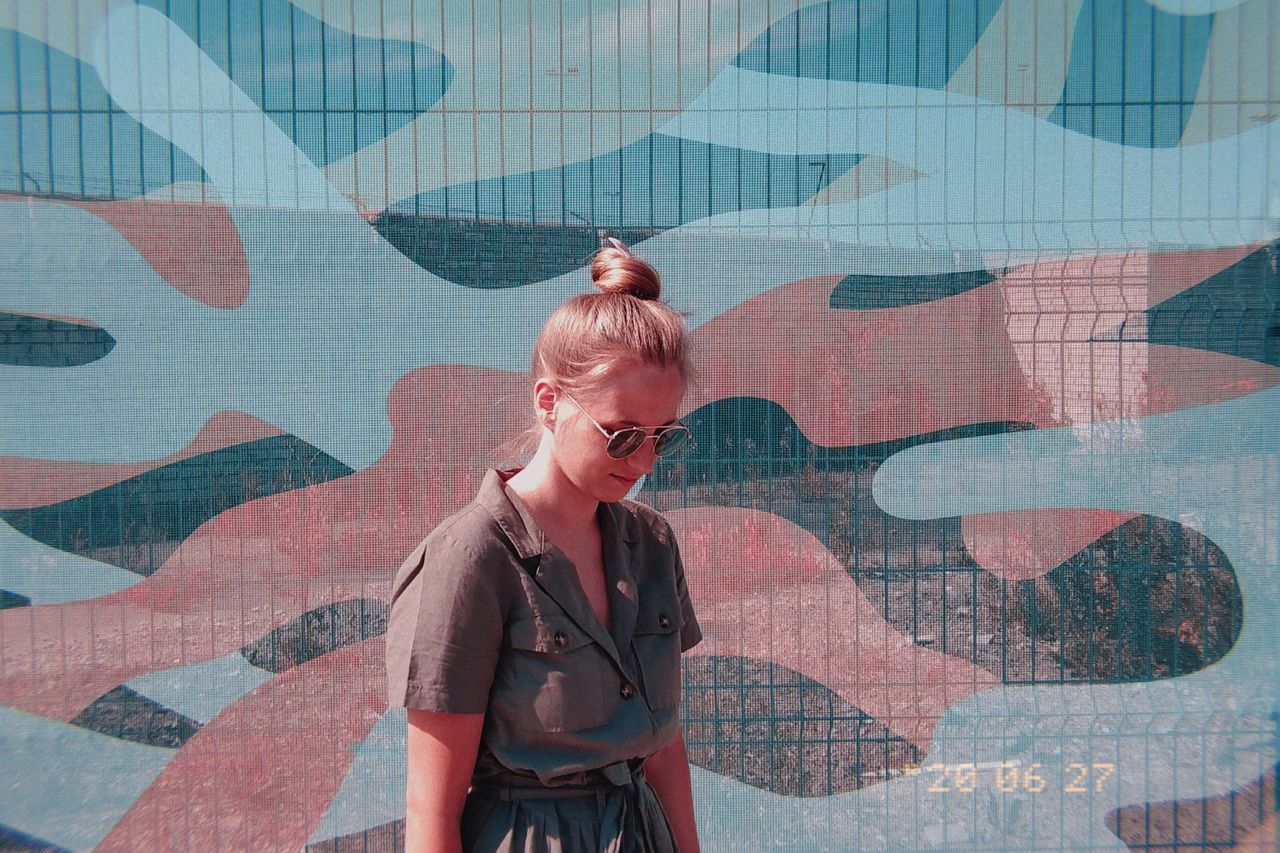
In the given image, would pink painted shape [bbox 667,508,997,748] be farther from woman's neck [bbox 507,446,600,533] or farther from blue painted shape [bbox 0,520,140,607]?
blue painted shape [bbox 0,520,140,607]

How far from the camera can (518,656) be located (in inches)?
57.9

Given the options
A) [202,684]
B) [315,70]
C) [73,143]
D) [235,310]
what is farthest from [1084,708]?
[73,143]

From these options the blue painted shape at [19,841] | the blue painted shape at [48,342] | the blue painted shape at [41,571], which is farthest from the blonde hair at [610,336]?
the blue painted shape at [19,841]

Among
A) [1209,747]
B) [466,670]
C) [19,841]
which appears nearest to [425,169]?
[466,670]

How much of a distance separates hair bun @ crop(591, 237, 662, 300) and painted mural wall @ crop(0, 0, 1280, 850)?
1.49 meters

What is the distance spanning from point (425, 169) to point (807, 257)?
3.88 feet

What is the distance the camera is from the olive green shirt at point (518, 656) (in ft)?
4.65

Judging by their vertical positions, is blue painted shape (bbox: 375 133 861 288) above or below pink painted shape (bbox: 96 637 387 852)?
above

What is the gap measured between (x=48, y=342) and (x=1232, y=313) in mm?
3592

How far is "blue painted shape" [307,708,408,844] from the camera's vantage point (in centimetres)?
312

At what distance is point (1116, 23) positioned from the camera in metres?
3.16

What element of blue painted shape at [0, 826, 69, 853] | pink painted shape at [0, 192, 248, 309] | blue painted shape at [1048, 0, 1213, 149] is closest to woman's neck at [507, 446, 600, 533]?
pink painted shape at [0, 192, 248, 309]

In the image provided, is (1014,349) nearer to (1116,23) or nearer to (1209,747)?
(1116,23)

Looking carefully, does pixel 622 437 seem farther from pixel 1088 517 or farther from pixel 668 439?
pixel 1088 517
